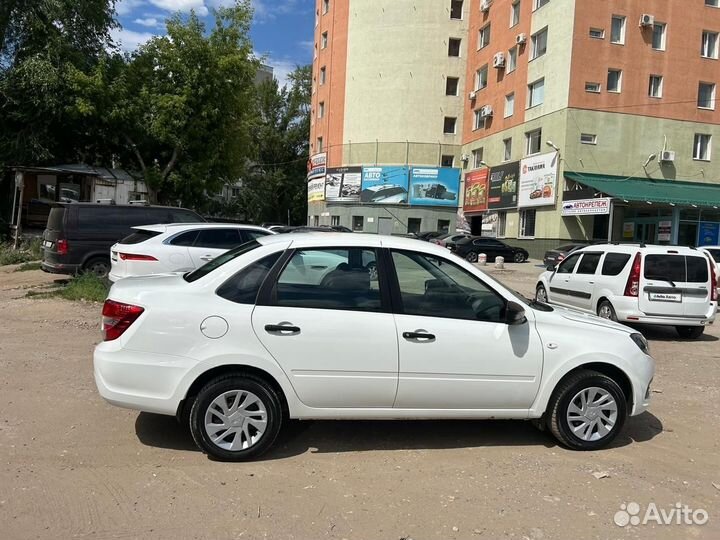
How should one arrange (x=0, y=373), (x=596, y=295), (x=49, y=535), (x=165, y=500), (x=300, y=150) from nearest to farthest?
(x=49, y=535), (x=165, y=500), (x=0, y=373), (x=596, y=295), (x=300, y=150)

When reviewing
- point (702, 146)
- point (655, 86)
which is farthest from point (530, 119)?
point (702, 146)

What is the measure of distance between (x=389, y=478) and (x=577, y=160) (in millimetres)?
29441

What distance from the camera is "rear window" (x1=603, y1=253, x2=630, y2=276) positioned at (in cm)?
1010

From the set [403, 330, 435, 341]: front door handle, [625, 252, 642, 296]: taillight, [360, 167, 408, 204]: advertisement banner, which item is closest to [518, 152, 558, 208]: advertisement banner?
[360, 167, 408, 204]: advertisement banner

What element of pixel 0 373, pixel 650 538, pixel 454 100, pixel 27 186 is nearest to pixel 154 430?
pixel 0 373

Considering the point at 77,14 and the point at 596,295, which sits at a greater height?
the point at 77,14

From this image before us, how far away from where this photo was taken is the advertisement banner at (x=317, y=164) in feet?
158

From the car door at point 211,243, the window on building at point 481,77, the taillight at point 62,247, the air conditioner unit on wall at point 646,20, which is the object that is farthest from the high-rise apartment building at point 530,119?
the taillight at point 62,247

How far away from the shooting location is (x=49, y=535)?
3256 mm

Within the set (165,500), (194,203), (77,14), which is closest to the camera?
(165,500)

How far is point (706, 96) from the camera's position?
3225 cm

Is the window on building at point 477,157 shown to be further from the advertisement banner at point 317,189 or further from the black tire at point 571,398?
the black tire at point 571,398

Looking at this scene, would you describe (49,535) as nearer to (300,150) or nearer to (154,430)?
(154,430)

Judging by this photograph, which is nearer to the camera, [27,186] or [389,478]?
[389,478]
